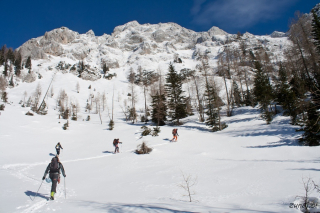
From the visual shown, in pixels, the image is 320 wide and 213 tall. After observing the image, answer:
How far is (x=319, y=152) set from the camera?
855cm

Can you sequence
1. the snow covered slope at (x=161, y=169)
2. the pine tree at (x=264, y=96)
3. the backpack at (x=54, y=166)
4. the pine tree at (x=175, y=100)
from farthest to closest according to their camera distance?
the pine tree at (x=175, y=100) → the pine tree at (x=264, y=96) → the backpack at (x=54, y=166) → the snow covered slope at (x=161, y=169)

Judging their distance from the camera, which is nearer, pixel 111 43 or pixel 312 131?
pixel 312 131

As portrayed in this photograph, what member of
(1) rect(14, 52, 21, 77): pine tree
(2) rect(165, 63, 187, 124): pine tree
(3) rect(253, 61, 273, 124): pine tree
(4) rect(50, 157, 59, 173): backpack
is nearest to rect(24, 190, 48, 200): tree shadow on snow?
(4) rect(50, 157, 59, 173): backpack

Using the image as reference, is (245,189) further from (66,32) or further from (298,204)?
(66,32)

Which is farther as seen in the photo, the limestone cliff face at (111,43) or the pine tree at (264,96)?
the limestone cliff face at (111,43)

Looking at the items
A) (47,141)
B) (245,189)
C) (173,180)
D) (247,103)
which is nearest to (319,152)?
(245,189)

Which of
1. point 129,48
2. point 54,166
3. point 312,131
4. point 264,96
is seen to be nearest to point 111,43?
point 129,48

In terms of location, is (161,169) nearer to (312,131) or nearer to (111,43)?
(312,131)

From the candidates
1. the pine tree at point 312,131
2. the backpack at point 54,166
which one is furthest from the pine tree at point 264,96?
the backpack at point 54,166

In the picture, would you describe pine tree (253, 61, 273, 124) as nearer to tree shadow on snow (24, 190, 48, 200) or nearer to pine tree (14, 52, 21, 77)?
tree shadow on snow (24, 190, 48, 200)

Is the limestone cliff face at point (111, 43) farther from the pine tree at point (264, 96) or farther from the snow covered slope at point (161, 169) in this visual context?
the snow covered slope at point (161, 169)

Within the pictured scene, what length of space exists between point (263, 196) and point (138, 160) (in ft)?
28.4

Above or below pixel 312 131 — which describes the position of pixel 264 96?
above

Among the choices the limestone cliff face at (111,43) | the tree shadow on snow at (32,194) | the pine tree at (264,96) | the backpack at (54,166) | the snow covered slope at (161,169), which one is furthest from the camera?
the limestone cliff face at (111,43)
